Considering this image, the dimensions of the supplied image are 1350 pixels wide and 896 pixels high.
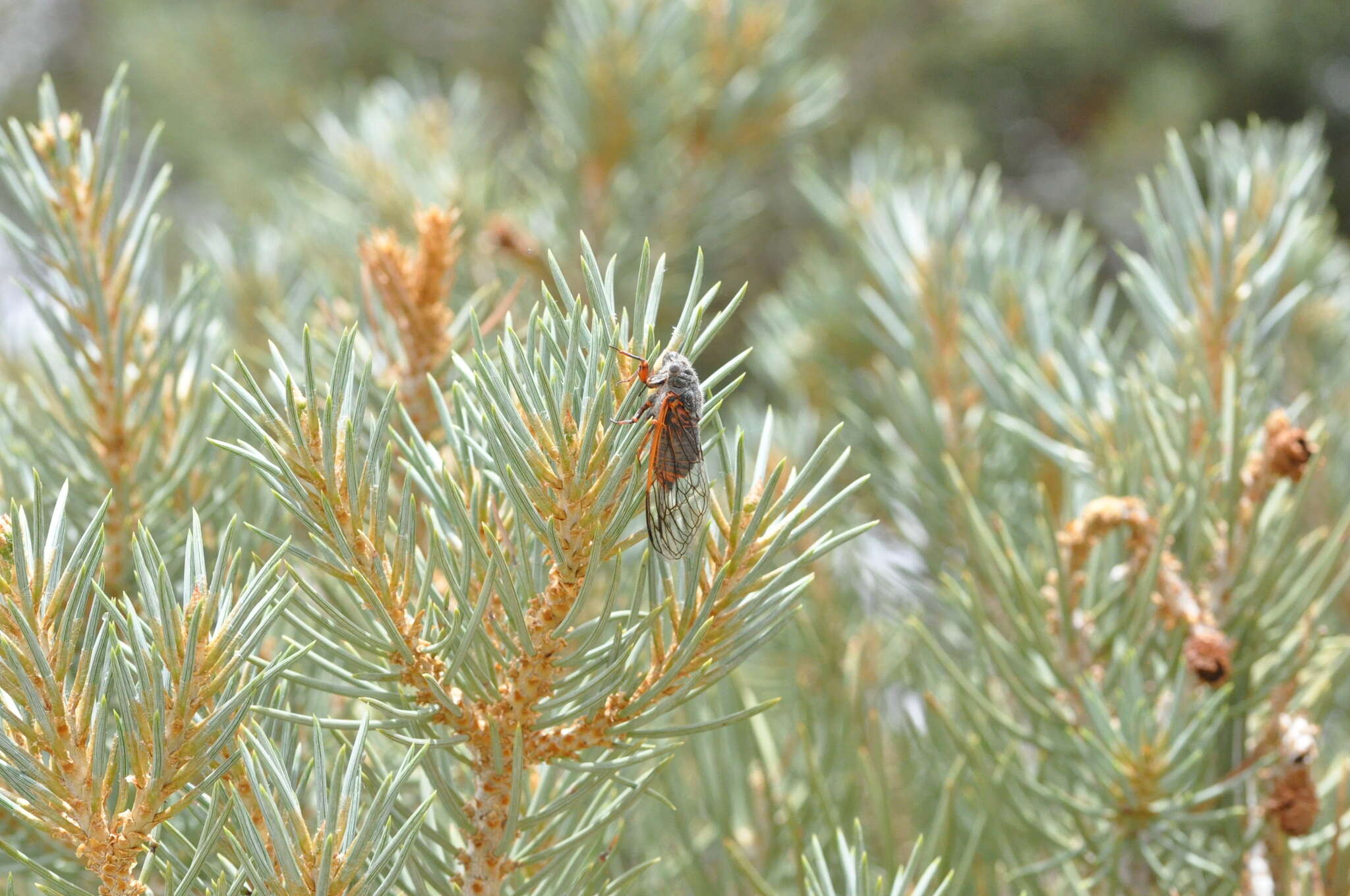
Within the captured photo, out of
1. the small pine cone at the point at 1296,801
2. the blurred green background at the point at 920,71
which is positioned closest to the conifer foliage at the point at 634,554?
the small pine cone at the point at 1296,801

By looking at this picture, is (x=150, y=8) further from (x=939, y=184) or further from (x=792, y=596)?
(x=792, y=596)

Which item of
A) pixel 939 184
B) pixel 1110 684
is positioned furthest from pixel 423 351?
pixel 939 184

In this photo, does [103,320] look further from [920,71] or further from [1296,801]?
[920,71]

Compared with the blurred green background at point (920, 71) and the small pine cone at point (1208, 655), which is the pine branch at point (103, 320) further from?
the blurred green background at point (920, 71)

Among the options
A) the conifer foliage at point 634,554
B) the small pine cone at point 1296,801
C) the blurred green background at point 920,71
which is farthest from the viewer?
the blurred green background at point 920,71

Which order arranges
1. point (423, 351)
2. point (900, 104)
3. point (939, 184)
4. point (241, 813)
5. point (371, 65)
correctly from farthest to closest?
point (371, 65) → point (900, 104) → point (939, 184) → point (423, 351) → point (241, 813)

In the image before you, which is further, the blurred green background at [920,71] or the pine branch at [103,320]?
the blurred green background at [920,71]

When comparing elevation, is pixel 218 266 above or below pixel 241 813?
above
